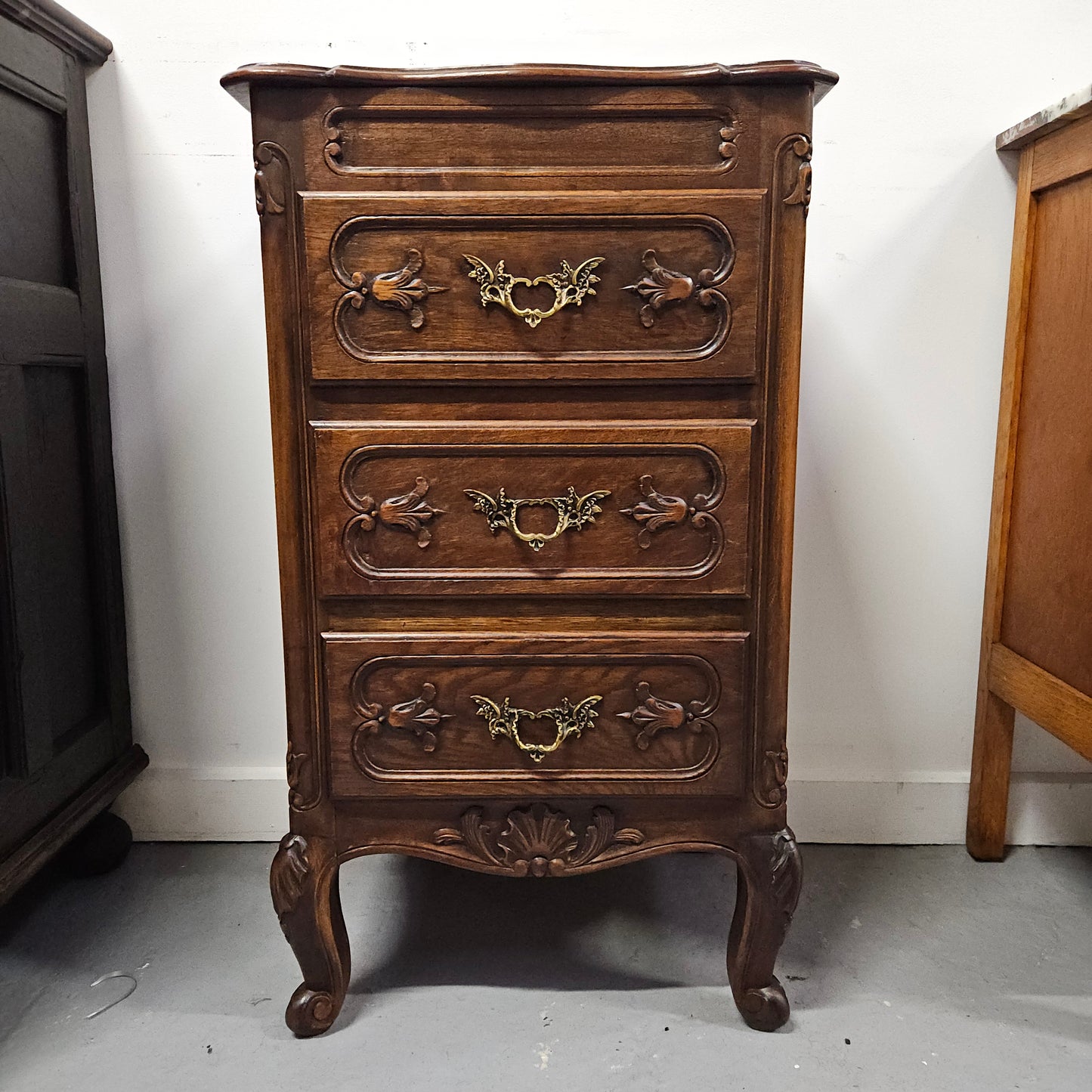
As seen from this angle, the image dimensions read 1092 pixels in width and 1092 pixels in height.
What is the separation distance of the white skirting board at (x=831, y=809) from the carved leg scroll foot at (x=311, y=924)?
1.86 feet

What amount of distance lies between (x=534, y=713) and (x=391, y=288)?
55 centimetres

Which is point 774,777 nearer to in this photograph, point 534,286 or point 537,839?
point 537,839

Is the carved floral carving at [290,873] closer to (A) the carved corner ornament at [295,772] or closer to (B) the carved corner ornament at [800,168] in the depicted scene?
(A) the carved corner ornament at [295,772]

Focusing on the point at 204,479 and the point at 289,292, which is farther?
the point at 204,479

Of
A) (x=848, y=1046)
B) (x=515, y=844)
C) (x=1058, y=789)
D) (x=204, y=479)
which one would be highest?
(x=204, y=479)

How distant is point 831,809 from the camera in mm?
1808

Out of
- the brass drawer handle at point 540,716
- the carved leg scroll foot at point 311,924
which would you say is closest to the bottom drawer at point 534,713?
the brass drawer handle at point 540,716

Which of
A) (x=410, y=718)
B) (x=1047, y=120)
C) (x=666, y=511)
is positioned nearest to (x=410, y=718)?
(x=410, y=718)

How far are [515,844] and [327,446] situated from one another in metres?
0.57

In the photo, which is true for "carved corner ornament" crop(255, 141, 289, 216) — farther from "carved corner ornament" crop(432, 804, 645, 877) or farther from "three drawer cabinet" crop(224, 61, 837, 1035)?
"carved corner ornament" crop(432, 804, 645, 877)

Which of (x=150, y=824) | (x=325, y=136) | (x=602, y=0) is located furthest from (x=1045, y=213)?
(x=150, y=824)

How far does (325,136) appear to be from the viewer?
109 centimetres

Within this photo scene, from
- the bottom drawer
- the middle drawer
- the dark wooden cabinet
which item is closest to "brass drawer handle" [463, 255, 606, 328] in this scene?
the middle drawer

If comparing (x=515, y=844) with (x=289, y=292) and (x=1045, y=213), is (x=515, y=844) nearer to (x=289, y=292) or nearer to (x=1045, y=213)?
(x=289, y=292)
